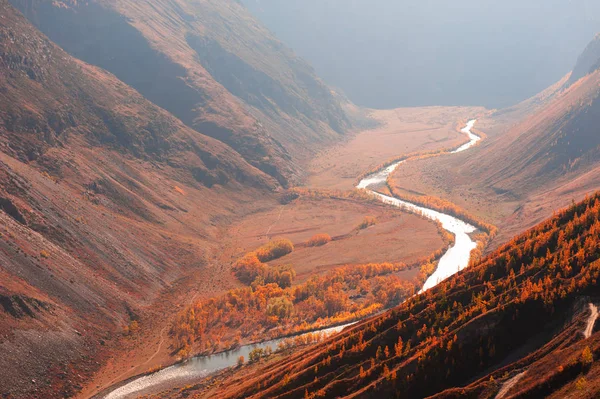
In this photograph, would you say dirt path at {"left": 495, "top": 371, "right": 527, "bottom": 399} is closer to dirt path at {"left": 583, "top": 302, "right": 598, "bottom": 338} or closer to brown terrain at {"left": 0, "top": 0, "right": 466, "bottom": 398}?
dirt path at {"left": 583, "top": 302, "right": 598, "bottom": 338}

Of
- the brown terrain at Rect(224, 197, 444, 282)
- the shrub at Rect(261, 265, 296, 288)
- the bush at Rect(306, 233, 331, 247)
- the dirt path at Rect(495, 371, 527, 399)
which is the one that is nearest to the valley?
the dirt path at Rect(495, 371, 527, 399)

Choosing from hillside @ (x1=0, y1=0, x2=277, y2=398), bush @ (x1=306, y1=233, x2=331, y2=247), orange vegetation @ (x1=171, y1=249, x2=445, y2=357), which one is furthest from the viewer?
bush @ (x1=306, y1=233, x2=331, y2=247)

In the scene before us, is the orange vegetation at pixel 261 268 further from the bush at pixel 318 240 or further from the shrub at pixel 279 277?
the bush at pixel 318 240

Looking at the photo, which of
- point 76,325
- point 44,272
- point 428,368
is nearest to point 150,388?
point 76,325

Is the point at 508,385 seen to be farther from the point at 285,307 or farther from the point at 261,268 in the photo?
the point at 261,268

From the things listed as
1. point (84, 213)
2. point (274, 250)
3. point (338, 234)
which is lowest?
point (274, 250)

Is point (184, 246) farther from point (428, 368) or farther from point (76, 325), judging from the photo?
point (428, 368)

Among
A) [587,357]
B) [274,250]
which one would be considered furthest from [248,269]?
[587,357]
